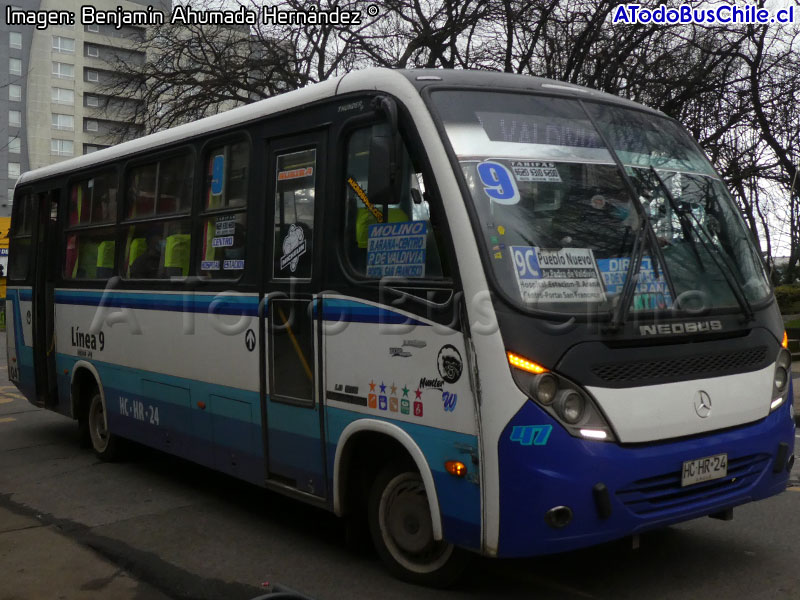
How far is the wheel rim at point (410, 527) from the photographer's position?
5180 mm

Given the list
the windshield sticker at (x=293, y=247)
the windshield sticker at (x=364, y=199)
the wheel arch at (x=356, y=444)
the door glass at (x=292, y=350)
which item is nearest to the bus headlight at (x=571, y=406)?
the wheel arch at (x=356, y=444)

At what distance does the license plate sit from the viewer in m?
4.79

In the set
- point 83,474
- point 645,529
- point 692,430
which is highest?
point 692,430

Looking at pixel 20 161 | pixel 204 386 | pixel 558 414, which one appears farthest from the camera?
pixel 20 161

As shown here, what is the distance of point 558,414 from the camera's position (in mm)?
4523

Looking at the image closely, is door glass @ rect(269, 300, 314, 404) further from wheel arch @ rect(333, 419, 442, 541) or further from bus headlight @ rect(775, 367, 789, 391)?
bus headlight @ rect(775, 367, 789, 391)

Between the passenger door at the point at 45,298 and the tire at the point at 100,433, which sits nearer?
the tire at the point at 100,433

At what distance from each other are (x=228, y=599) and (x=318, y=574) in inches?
24.8

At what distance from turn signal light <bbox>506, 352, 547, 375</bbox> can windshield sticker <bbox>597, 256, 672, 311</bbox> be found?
1.97ft

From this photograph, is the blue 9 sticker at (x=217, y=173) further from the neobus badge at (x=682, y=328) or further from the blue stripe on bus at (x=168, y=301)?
the neobus badge at (x=682, y=328)

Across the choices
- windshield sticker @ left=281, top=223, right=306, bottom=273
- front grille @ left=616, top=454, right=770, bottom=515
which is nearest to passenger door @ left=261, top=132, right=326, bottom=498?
windshield sticker @ left=281, top=223, right=306, bottom=273

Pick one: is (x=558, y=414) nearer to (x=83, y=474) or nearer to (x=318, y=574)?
(x=318, y=574)

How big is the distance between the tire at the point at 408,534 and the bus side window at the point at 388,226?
1.15 metres

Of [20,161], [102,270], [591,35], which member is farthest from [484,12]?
[20,161]
